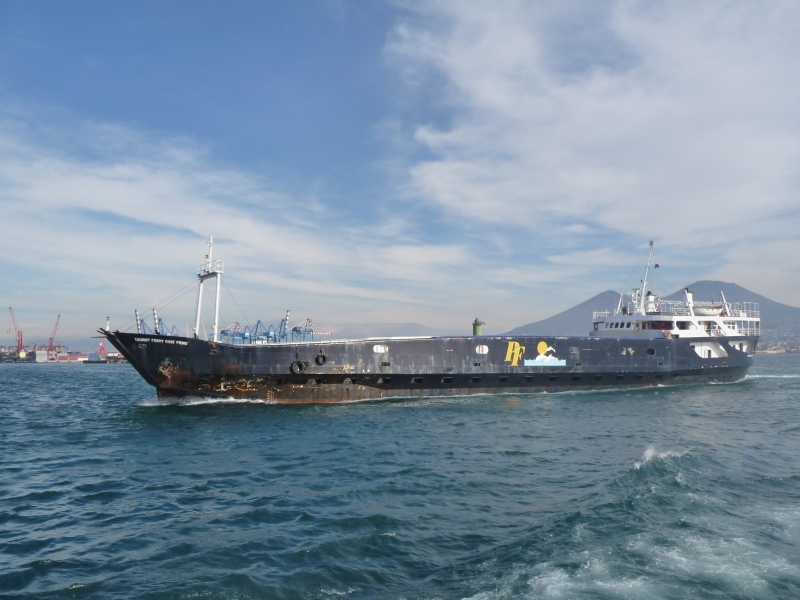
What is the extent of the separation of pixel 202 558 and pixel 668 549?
10.2 metres

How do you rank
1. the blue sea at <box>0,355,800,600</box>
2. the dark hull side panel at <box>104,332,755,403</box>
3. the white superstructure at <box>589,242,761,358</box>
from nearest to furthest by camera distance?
the blue sea at <box>0,355,800,600</box>
the dark hull side panel at <box>104,332,755,403</box>
the white superstructure at <box>589,242,761,358</box>

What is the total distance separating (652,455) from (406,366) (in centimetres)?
1969

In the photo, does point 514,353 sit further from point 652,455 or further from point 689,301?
point 689,301

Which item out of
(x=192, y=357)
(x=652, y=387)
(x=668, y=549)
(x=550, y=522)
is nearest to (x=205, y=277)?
(x=192, y=357)

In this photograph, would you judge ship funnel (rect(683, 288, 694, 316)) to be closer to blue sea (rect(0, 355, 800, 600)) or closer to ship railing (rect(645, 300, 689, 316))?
ship railing (rect(645, 300, 689, 316))

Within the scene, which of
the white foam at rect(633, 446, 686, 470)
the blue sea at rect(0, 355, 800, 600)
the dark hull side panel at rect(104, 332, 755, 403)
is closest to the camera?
the blue sea at rect(0, 355, 800, 600)

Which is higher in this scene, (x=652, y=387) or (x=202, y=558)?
(x=652, y=387)

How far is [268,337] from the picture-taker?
38.8 meters

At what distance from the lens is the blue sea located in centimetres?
971

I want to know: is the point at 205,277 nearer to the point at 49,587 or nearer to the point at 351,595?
the point at 49,587

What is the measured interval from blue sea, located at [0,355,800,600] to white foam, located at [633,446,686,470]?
13 cm

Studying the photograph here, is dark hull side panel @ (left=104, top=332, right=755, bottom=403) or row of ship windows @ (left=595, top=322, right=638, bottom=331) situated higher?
row of ship windows @ (left=595, top=322, right=638, bottom=331)

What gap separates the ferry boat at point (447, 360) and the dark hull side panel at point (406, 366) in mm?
72

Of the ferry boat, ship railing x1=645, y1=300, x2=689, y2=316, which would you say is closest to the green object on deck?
the ferry boat
